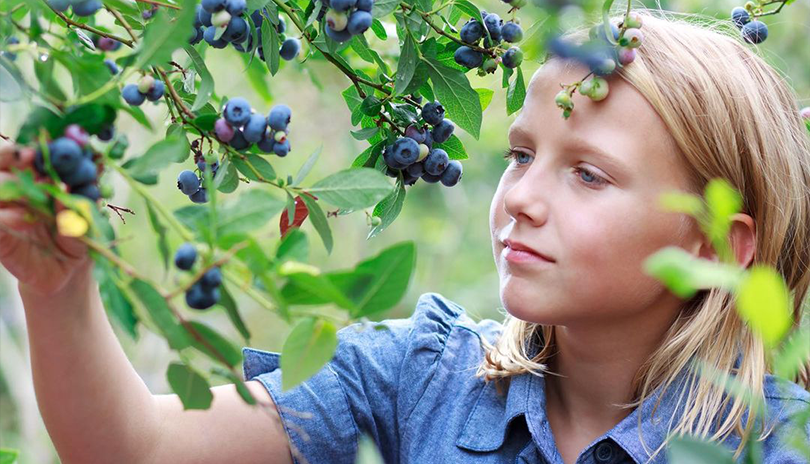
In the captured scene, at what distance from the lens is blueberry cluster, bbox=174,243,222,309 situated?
479 millimetres

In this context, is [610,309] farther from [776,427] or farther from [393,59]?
[393,59]

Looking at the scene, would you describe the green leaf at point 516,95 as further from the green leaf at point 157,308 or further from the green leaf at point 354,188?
the green leaf at point 157,308

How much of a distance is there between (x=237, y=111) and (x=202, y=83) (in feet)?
0.29

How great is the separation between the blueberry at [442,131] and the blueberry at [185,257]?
1.37ft

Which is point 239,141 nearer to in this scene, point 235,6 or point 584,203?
point 235,6

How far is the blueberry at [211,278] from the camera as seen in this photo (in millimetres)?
473

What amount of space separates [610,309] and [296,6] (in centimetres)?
54

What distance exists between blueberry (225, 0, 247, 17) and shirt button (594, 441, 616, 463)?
0.76m

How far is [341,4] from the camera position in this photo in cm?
68

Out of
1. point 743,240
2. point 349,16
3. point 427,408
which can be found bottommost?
point 427,408

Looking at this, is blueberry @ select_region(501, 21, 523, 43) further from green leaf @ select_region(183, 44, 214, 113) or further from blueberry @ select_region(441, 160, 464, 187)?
green leaf @ select_region(183, 44, 214, 113)

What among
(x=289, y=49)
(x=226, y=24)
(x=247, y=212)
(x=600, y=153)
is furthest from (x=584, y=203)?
(x=247, y=212)

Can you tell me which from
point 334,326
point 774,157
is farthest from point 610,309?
point 334,326

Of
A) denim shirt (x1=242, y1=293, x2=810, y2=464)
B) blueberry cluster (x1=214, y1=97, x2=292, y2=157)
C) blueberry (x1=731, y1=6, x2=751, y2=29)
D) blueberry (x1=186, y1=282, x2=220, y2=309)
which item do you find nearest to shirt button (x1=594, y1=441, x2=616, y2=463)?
denim shirt (x1=242, y1=293, x2=810, y2=464)
